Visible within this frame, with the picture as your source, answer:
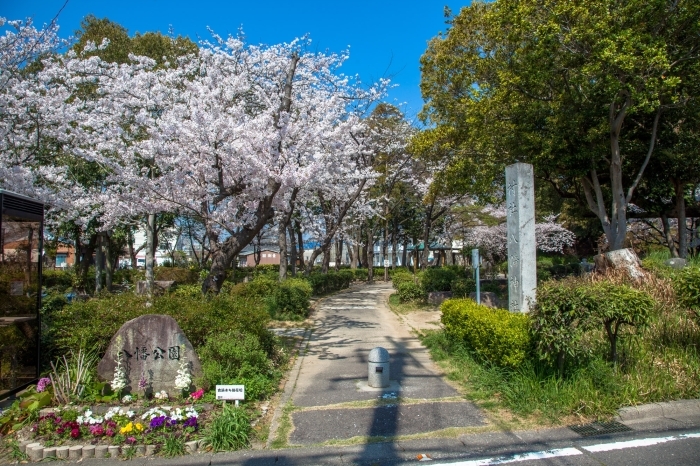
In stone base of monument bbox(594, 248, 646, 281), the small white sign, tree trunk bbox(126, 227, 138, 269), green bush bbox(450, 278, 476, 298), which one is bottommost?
the small white sign

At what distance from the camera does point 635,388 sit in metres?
6.22

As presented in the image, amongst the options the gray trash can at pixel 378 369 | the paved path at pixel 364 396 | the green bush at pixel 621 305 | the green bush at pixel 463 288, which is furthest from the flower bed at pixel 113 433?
the green bush at pixel 463 288

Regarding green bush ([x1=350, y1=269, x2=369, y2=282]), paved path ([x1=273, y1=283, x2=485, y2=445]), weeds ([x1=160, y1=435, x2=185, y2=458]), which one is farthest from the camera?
green bush ([x1=350, y1=269, x2=369, y2=282])

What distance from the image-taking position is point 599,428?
5711 millimetres

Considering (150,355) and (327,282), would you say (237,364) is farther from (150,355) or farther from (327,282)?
(327,282)

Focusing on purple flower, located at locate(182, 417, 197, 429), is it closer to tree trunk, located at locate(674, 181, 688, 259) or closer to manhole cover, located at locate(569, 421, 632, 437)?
manhole cover, located at locate(569, 421, 632, 437)

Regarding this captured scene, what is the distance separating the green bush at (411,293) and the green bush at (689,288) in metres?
11.6

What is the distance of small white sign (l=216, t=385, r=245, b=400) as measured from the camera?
6.17m

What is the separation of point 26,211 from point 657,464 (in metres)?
8.13

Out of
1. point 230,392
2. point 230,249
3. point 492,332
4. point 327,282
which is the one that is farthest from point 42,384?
point 327,282

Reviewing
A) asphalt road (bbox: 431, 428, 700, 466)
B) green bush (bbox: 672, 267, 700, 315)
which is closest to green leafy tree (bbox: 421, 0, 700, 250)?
green bush (bbox: 672, 267, 700, 315)

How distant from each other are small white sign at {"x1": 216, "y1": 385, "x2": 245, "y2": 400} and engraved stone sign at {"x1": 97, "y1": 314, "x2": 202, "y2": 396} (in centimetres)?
80

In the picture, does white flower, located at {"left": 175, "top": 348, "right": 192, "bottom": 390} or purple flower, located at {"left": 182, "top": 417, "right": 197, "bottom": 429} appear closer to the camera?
purple flower, located at {"left": 182, "top": 417, "right": 197, "bottom": 429}

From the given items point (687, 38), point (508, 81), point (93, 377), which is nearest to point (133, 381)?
point (93, 377)
